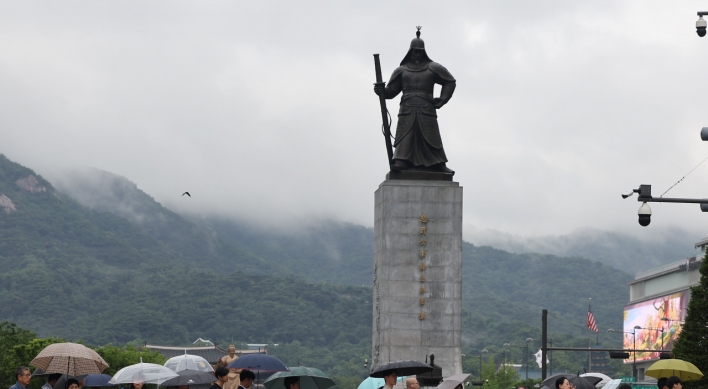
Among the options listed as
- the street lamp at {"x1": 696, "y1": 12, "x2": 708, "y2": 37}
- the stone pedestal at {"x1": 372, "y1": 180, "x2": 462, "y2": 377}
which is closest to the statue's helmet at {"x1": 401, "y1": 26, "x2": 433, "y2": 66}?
the stone pedestal at {"x1": 372, "y1": 180, "x2": 462, "y2": 377}

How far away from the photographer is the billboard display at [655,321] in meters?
89.0

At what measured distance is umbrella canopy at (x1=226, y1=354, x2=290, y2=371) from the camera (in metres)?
18.5

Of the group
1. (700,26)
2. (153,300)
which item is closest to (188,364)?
(700,26)

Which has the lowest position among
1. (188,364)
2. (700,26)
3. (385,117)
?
(188,364)

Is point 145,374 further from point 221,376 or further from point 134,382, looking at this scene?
point 221,376

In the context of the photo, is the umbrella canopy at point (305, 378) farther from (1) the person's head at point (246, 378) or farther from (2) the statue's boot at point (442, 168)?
(2) the statue's boot at point (442, 168)

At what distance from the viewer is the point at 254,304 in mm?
153625

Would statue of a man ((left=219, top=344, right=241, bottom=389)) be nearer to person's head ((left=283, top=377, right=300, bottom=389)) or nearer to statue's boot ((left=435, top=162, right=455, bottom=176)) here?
person's head ((left=283, top=377, right=300, bottom=389))

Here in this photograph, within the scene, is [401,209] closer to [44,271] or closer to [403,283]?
[403,283]

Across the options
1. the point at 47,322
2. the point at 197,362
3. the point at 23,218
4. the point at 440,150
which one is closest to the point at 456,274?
the point at 440,150

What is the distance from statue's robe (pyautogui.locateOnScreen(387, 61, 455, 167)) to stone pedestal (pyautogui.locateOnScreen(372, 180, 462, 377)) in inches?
32.6

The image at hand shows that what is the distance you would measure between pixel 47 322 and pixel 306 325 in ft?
98.3

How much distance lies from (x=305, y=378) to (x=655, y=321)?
262 feet

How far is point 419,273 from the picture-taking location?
26.7m
